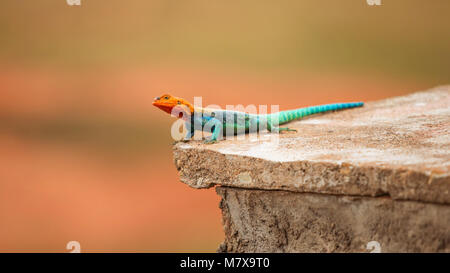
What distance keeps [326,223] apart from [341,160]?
381 millimetres

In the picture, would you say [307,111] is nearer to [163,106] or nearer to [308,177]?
[163,106]

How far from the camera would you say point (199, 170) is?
118 inches

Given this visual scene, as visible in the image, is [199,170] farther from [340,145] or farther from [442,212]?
[442,212]

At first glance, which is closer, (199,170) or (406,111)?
(199,170)

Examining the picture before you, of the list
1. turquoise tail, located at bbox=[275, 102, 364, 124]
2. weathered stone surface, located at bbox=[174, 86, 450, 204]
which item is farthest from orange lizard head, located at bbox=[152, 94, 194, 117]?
turquoise tail, located at bbox=[275, 102, 364, 124]

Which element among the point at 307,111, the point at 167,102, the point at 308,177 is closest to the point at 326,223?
the point at 308,177

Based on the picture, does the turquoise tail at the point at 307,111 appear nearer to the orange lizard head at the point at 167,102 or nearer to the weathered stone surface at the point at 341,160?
the weathered stone surface at the point at 341,160

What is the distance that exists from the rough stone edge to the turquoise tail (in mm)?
1139

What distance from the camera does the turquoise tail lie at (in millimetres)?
3973

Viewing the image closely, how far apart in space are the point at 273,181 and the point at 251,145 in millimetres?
469

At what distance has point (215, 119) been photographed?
3.44m

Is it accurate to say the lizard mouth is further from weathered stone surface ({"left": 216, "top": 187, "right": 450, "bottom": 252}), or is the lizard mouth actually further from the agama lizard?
weathered stone surface ({"left": 216, "top": 187, "right": 450, "bottom": 252})

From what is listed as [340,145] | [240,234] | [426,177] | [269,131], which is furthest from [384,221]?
[269,131]

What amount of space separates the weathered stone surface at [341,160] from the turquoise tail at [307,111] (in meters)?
0.27
